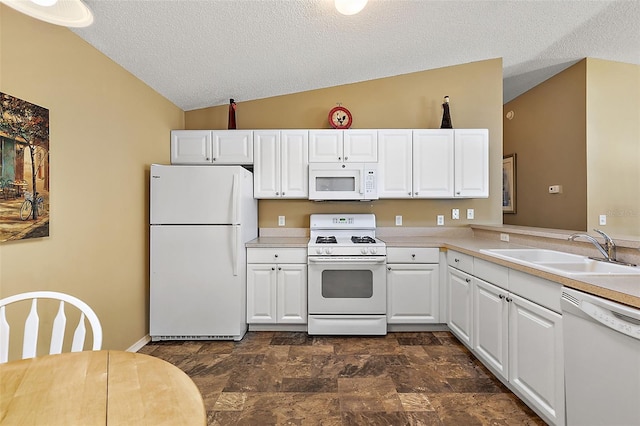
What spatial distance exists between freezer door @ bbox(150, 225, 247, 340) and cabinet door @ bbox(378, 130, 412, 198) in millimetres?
1545

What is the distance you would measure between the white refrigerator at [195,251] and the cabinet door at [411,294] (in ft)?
4.60

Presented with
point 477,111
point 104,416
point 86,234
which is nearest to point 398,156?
point 477,111

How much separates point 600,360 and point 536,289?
0.44 m

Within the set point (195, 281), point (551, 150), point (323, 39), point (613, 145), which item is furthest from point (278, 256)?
point (613, 145)

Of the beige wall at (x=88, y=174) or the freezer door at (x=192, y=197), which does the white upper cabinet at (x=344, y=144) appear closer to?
the freezer door at (x=192, y=197)

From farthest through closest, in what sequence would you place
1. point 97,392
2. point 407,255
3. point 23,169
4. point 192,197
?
point 407,255 → point 192,197 → point 23,169 → point 97,392

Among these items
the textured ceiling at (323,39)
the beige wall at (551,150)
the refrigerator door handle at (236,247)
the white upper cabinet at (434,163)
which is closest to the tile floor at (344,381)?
the refrigerator door handle at (236,247)

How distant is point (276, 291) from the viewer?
2.88 m

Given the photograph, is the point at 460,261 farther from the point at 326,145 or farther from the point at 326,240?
the point at 326,145

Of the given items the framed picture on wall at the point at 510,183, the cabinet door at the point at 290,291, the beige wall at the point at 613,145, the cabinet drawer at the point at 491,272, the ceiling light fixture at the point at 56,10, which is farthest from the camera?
the framed picture on wall at the point at 510,183

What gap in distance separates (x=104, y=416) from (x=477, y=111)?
3.84 m

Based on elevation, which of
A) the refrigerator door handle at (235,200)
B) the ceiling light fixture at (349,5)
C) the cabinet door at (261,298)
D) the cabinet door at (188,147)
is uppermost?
the ceiling light fixture at (349,5)

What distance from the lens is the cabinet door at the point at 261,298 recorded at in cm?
287

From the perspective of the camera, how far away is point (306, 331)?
Result: 2.93 m
